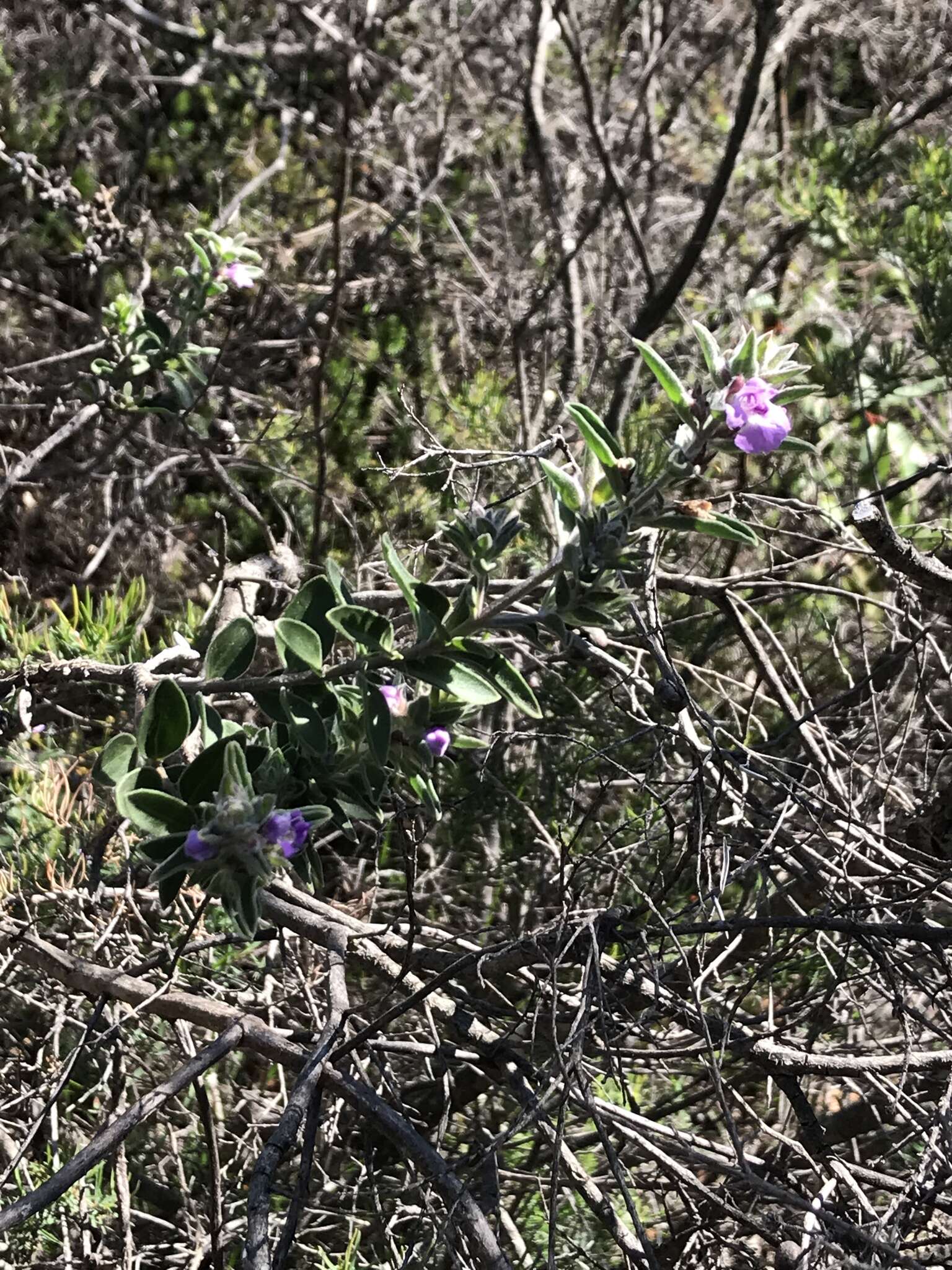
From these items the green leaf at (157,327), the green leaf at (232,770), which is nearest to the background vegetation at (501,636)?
the green leaf at (157,327)

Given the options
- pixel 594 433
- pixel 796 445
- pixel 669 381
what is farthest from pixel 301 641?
pixel 796 445

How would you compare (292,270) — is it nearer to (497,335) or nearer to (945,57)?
(497,335)

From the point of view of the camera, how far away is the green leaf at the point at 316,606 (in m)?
1.44

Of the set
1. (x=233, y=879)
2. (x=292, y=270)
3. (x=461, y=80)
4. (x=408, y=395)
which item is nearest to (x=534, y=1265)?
(x=233, y=879)

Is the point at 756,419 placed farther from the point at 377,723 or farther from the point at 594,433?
the point at 377,723

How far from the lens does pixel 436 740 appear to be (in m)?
1.38

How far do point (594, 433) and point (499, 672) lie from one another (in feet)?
1.00

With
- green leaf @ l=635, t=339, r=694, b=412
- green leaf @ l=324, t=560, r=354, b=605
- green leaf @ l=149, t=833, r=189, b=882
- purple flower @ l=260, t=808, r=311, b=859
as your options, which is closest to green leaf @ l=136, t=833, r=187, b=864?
green leaf @ l=149, t=833, r=189, b=882

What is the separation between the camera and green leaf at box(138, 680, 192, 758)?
4.26 feet

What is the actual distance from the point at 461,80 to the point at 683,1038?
355 centimetres

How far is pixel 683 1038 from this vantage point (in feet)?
5.39

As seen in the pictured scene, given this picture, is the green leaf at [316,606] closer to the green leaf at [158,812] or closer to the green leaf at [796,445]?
the green leaf at [158,812]

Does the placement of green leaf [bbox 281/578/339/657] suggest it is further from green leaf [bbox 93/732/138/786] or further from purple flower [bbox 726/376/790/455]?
purple flower [bbox 726/376/790/455]

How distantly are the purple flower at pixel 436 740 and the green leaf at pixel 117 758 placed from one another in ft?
1.13
